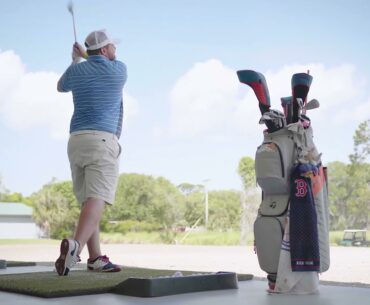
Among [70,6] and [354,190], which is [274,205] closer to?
[70,6]

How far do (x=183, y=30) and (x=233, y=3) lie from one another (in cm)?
147

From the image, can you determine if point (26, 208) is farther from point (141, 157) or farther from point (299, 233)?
point (299, 233)

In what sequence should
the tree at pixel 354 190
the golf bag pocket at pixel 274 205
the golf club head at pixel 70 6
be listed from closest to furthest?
the golf bag pocket at pixel 274 205
the golf club head at pixel 70 6
the tree at pixel 354 190

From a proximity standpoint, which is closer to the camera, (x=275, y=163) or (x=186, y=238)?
(x=275, y=163)

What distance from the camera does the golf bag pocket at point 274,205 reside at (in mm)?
2234

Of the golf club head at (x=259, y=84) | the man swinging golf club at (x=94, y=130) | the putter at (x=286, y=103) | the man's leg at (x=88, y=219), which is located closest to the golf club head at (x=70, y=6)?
the man swinging golf club at (x=94, y=130)

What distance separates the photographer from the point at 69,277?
8.60 feet

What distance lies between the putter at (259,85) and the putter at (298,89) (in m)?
0.11

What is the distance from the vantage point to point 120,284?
7.37 feet

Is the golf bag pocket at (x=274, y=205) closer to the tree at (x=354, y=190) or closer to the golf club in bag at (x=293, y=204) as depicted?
the golf club in bag at (x=293, y=204)

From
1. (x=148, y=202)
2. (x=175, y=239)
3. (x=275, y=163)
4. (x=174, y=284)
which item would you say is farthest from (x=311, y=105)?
(x=175, y=239)

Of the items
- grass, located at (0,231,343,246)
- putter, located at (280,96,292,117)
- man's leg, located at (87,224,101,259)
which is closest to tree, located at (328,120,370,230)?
grass, located at (0,231,343,246)

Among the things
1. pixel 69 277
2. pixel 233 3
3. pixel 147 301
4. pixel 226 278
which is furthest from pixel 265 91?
pixel 233 3

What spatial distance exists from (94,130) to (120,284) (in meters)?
0.82
